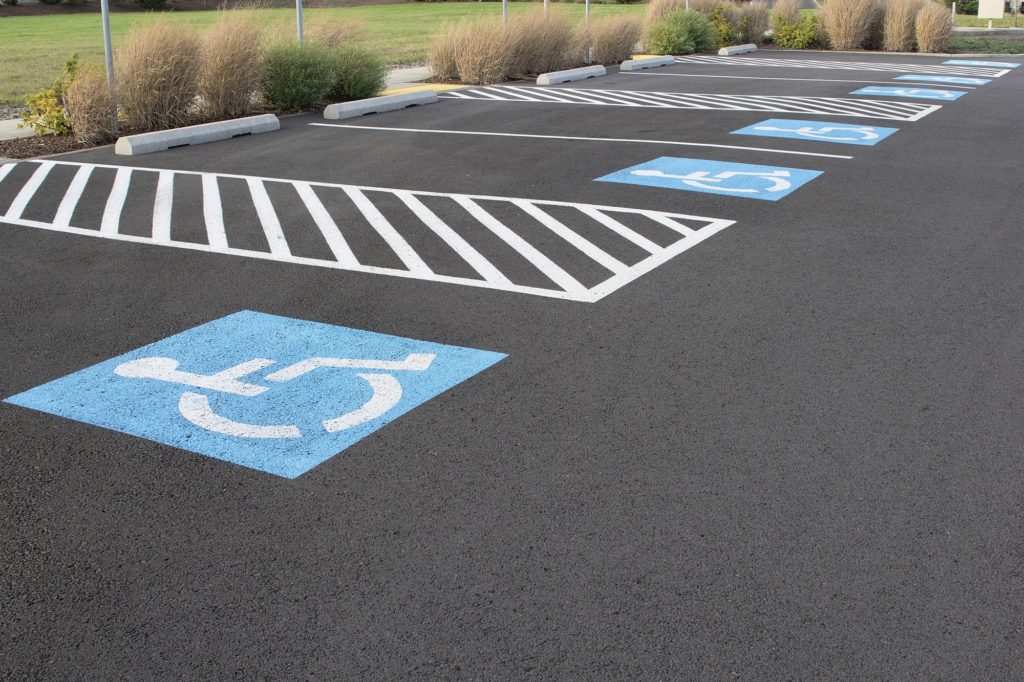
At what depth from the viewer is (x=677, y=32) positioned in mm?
27453

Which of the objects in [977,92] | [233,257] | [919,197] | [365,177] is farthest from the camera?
[977,92]

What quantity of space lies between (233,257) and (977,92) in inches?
664

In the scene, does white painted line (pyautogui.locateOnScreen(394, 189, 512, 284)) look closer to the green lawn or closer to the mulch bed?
the mulch bed

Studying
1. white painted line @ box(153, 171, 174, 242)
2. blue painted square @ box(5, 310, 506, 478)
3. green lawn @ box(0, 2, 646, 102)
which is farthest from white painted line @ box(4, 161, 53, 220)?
blue painted square @ box(5, 310, 506, 478)

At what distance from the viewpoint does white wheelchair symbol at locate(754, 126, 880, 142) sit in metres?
14.0

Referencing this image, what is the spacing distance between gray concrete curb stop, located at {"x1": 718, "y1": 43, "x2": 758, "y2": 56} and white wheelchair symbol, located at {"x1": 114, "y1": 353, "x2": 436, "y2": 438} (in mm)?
24669

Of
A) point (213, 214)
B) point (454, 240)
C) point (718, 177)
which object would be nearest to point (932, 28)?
point (718, 177)

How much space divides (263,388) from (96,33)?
33.9 m

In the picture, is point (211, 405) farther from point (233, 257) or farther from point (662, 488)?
point (233, 257)

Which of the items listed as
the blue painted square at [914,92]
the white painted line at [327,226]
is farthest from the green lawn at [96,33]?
the blue painted square at [914,92]

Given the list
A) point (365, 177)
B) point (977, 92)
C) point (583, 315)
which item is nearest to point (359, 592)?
point (583, 315)

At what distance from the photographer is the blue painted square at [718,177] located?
10.6 meters

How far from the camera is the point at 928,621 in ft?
11.6

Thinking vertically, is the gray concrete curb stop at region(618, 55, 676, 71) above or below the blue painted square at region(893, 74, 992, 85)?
above
